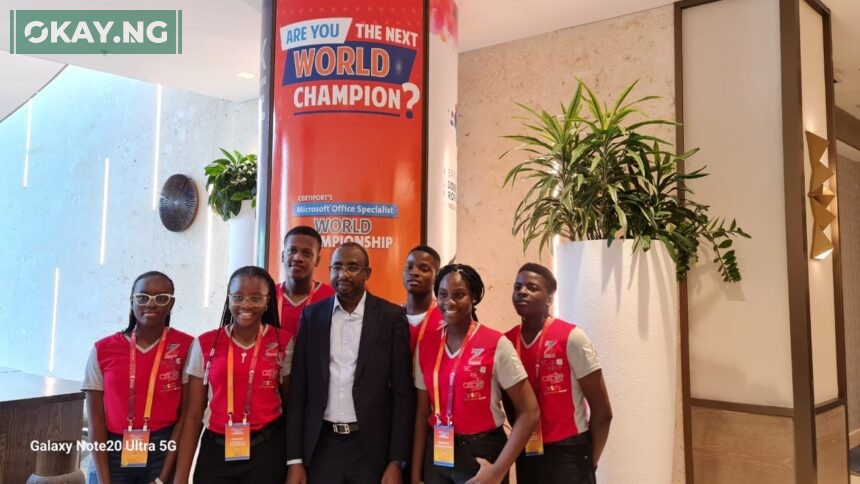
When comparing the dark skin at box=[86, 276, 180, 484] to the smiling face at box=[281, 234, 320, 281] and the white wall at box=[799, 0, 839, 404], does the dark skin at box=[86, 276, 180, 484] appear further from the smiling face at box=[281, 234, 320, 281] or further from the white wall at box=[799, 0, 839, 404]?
the white wall at box=[799, 0, 839, 404]

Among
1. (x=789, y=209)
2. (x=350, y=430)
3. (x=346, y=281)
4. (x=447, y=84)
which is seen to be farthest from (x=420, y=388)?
(x=789, y=209)

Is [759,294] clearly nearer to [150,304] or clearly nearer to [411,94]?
[411,94]

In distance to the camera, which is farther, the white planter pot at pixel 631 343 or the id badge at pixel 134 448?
the white planter pot at pixel 631 343

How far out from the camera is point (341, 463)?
1964mm

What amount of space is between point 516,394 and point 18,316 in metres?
9.39

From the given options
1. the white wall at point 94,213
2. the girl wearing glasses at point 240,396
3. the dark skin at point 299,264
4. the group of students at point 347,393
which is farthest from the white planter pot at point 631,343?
the white wall at point 94,213

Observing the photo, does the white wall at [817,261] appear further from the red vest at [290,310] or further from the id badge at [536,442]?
the red vest at [290,310]

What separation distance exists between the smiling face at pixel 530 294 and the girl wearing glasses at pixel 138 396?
1095 millimetres

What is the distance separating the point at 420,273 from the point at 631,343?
98 centimetres

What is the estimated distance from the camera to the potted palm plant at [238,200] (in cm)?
469

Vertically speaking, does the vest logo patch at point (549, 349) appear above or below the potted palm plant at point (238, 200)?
below

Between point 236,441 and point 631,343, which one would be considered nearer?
point 236,441

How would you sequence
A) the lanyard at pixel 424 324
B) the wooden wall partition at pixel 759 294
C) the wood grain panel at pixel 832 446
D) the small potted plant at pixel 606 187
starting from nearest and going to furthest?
the lanyard at pixel 424 324 < the small potted plant at pixel 606 187 < the wooden wall partition at pixel 759 294 < the wood grain panel at pixel 832 446

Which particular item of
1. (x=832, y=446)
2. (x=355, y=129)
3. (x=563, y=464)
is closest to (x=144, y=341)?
(x=355, y=129)
